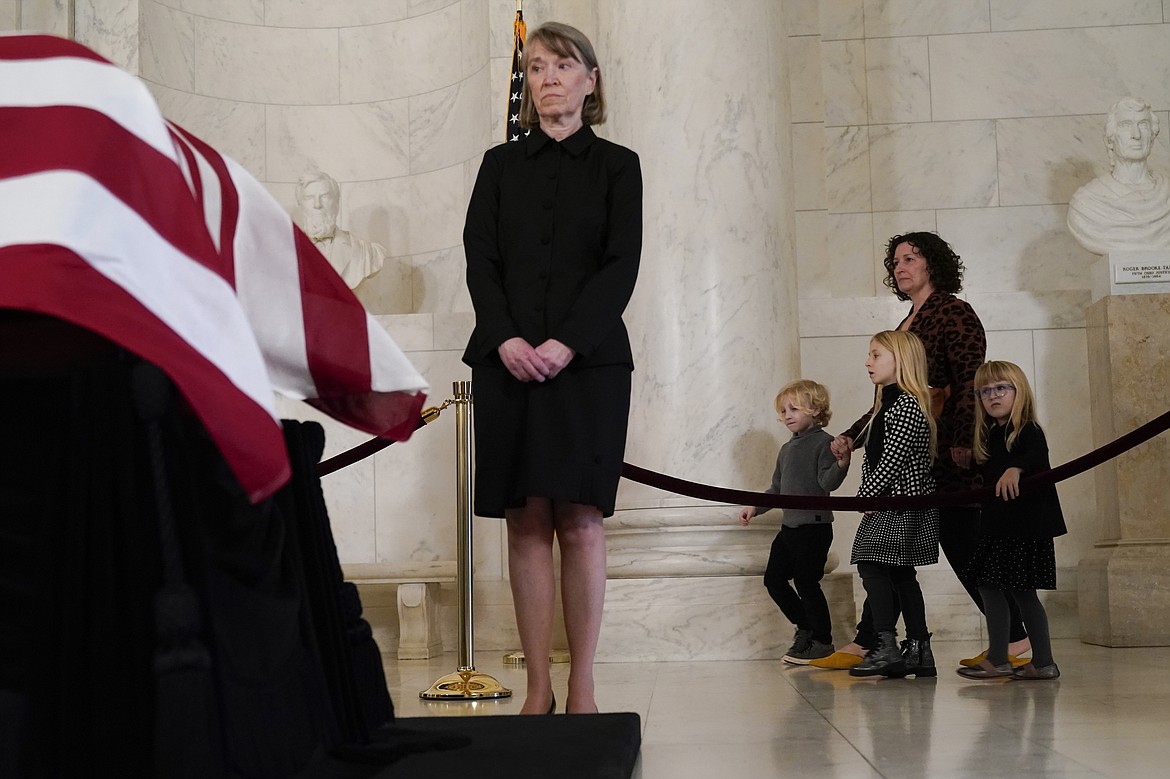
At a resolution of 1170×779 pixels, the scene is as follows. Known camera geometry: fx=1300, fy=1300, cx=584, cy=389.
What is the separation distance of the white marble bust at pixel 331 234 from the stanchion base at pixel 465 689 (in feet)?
12.9

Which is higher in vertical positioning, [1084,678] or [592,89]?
[592,89]

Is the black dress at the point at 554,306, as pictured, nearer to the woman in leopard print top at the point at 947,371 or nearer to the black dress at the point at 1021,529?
the black dress at the point at 1021,529

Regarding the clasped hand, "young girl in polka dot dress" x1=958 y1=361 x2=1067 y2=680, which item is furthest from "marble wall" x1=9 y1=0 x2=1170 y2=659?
the clasped hand

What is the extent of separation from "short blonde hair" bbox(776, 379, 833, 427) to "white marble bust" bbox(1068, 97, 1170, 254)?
2.49 meters

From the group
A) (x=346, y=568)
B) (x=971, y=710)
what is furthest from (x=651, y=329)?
(x=971, y=710)

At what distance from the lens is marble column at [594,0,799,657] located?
639 cm

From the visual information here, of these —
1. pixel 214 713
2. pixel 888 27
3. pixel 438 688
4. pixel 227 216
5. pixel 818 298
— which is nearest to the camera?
pixel 214 713

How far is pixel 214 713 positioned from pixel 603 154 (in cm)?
244

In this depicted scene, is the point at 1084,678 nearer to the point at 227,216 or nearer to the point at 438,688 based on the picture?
the point at 438,688

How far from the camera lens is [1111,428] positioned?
7172 mm

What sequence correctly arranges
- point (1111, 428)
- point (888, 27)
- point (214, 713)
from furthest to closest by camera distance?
point (888, 27) < point (1111, 428) < point (214, 713)

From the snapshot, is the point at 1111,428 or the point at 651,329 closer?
the point at 651,329

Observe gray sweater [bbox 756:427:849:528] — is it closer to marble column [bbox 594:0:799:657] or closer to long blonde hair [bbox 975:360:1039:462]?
marble column [bbox 594:0:799:657]

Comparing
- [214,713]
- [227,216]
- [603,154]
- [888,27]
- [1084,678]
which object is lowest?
[1084,678]
